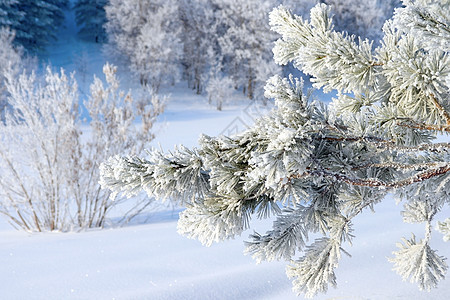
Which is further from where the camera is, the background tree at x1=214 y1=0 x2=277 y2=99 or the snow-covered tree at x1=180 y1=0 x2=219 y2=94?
the snow-covered tree at x1=180 y1=0 x2=219 y2=94

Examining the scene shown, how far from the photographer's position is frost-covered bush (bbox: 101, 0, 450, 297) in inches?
50.6

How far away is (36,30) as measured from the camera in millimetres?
23125

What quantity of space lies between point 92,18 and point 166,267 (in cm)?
2682

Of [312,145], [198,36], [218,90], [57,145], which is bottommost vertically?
[218,90]

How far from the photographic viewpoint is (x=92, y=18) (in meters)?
26.9

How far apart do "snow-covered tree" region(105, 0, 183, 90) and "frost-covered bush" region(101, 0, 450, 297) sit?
19.9 meters

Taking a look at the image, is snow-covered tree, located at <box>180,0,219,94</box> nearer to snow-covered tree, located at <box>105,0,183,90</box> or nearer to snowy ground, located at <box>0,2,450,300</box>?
snow-covered tree, located at <box>105,0,183,90</box>

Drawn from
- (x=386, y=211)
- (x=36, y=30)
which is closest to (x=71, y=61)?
(x=36, y=30)

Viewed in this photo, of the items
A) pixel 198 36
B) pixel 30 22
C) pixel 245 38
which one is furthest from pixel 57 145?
pixel 30 22

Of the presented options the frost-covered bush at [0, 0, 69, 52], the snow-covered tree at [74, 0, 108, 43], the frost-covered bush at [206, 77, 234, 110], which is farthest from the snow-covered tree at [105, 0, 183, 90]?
the snow-covered tree at [74, 0, 108, 43]

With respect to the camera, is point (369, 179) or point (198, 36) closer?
point (369, 179)

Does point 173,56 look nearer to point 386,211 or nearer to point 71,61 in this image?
point 71,61

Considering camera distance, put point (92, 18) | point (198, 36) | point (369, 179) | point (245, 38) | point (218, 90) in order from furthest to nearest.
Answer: point (92, 18)
point (198, 36)
point (245, 38)
point (218, 90)
point (369, 179)

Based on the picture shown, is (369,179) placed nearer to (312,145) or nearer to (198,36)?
(312,145)
